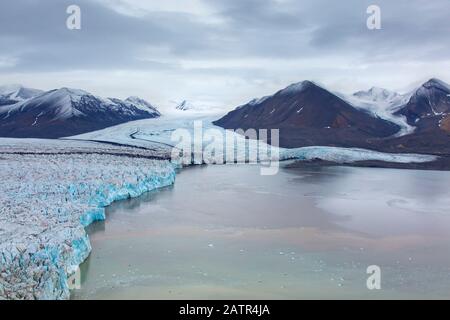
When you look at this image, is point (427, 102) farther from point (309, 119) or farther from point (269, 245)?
point (269, 245)

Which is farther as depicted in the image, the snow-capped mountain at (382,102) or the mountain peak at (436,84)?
the mountain peak at (436,84)

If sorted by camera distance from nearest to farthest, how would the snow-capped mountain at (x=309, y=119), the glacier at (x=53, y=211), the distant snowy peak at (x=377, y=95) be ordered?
the glacier at (x=53, y=211)
the snow-capped mountain at (x=309, y=119)
the distant snowy peak at (x=377, y=95)

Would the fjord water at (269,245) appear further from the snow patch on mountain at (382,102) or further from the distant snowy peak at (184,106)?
the distant snowy peak at (184,106)

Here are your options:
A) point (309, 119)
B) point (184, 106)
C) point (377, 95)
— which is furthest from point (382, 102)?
point (184, 106)

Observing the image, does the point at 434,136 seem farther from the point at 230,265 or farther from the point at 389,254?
the point at 230,265

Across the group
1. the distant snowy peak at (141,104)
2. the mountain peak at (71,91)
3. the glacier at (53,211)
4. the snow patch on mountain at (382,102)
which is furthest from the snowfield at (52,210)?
the distant snowy peak at (141,104)

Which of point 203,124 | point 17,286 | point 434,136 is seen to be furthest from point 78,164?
point 203,124

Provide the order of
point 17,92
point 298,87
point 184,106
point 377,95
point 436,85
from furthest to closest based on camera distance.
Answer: point 184,106 → point 17,92 → point 377,95 → point 298,87 → point 436,85
